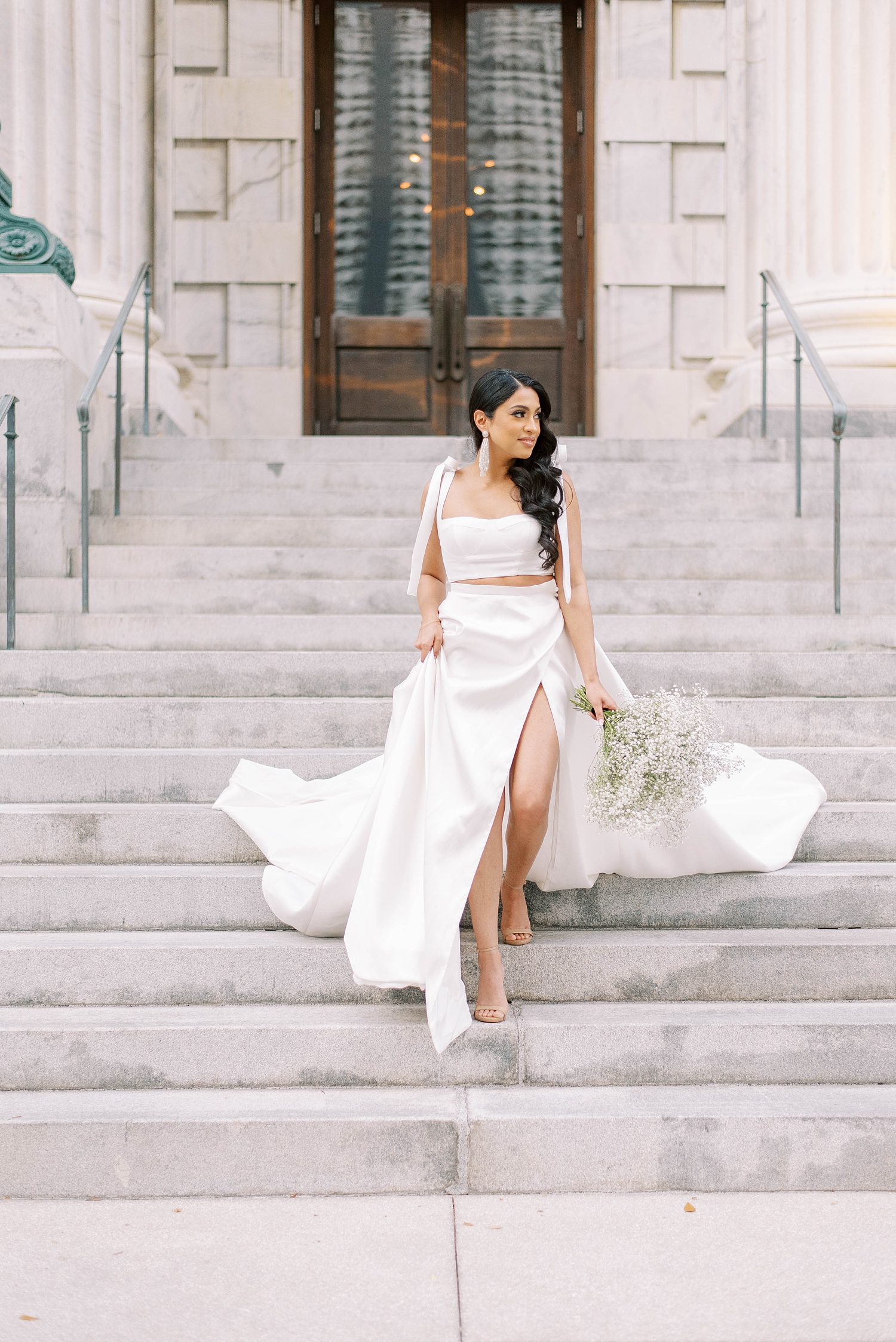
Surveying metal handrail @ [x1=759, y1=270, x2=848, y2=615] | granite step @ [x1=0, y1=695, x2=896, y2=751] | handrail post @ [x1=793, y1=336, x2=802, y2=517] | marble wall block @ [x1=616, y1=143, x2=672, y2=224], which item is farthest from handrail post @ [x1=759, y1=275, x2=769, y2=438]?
granite step @ [x1=0, y1=695, x2=896, y2=751]

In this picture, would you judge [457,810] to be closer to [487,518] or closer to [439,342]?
[487,518]

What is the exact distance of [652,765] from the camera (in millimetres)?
3578

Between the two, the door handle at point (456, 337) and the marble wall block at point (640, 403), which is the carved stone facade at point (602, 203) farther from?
the door handle at point (456, 337)

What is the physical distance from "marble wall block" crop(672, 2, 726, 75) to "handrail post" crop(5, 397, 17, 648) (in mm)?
7056

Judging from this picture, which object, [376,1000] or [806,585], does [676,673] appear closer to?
[806,585]

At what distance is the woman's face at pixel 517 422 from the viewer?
3.80m

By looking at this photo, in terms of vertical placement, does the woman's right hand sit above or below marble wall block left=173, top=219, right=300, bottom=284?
below

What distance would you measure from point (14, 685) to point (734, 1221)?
3.60 m

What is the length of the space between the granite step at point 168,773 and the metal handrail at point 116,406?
1.41 m

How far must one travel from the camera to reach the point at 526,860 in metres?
3.76

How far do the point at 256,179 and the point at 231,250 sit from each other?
62cm

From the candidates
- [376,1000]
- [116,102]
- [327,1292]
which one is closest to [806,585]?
[376,1000]

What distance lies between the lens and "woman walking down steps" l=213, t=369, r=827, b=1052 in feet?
11.7

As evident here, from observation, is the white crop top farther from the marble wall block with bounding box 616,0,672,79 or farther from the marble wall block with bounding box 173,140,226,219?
the marble wall block with bounding box 616,0,672,79
